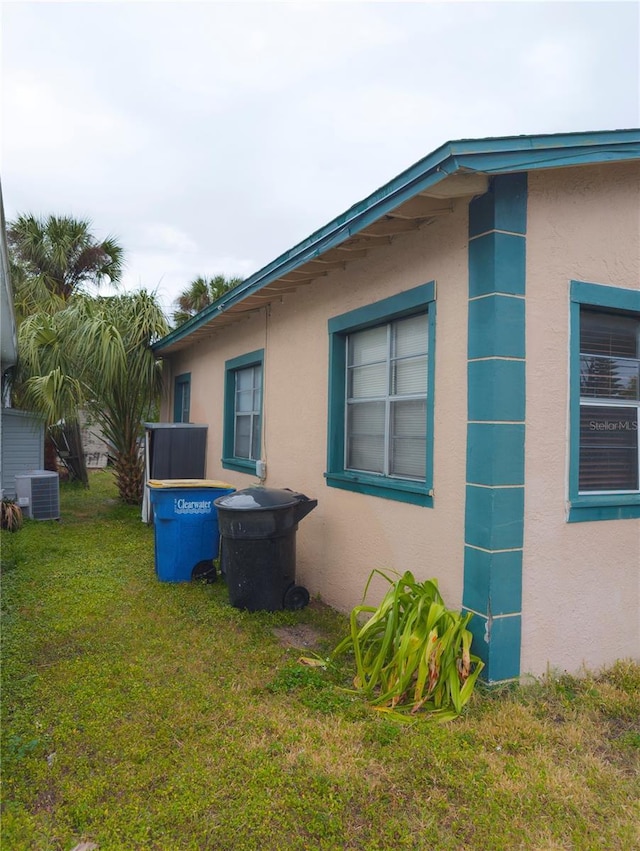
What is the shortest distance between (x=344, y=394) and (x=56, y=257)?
12.2 m

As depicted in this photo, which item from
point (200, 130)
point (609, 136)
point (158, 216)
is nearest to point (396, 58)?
point (200, 130)

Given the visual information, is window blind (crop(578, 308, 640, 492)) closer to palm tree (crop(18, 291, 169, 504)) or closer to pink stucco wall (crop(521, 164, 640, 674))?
pink stucco wall (crop(521, 164, 640, 674))

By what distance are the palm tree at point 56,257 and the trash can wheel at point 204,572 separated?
33.3 feet

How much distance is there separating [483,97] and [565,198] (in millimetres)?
10010

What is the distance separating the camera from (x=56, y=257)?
48.3 ft

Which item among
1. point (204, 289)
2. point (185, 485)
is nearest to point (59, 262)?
point (204, 289)

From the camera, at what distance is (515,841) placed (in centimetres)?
235

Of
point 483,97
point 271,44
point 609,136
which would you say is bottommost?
point 609,136

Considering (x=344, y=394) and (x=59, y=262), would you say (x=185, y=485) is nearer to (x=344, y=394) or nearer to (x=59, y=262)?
(x=344, y=394)

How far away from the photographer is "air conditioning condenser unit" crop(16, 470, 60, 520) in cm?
970

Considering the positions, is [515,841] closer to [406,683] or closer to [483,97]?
[406,683]

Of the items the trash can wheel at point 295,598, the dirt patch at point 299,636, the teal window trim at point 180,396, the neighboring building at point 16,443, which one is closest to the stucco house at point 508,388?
the trash can wheel at point 295,598

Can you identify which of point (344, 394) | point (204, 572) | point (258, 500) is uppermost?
point (344, 394)

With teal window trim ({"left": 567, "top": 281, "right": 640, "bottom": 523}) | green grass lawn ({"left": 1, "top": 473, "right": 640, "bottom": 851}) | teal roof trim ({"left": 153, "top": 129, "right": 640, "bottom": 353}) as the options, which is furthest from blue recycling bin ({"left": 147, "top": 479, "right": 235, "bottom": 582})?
teal window trim ({"left": 567, "top": 281, "right": 640, "bottom": 523})
